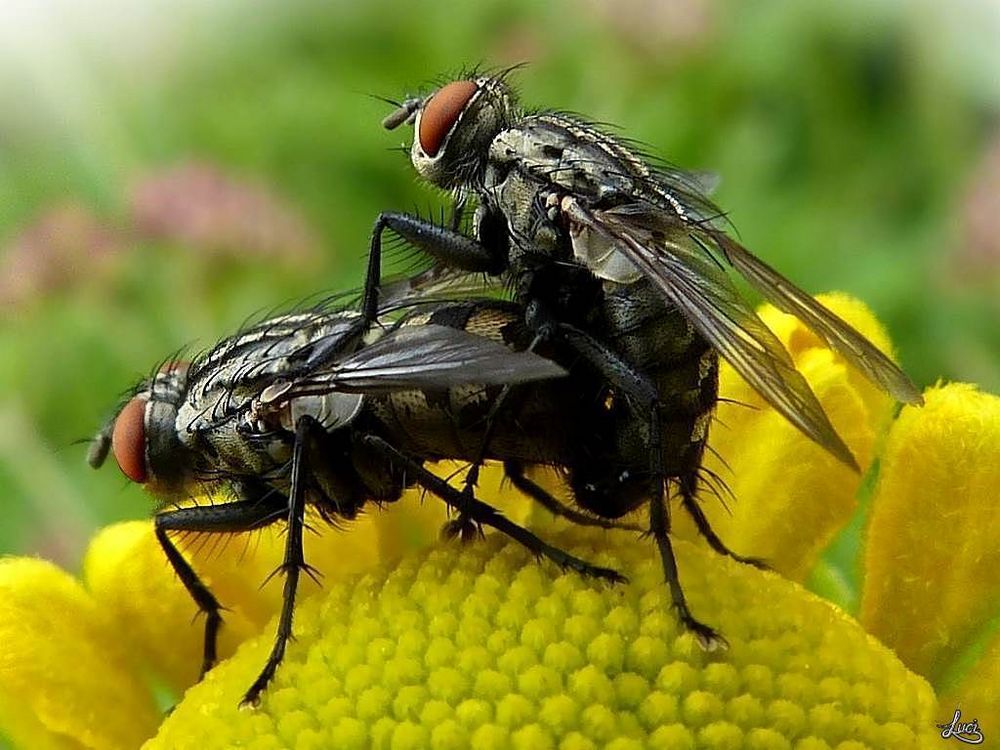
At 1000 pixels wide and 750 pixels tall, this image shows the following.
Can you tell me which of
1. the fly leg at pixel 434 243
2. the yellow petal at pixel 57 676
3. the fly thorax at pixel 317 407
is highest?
the fly leg at pixel 434 243

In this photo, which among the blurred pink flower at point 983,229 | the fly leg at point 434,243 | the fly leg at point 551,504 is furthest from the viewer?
the blurred pink flower at point 983,229

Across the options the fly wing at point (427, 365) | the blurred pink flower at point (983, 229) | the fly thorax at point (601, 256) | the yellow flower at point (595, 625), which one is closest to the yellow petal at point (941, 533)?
the yellow flower at point (595, 625)

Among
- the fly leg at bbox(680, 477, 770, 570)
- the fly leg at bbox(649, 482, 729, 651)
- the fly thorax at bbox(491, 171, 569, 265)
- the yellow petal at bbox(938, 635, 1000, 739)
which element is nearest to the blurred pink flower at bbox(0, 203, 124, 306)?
the fly thorax at bbox(491, 171, 569, 265)

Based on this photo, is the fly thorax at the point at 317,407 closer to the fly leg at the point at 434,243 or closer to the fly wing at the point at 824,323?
the fly leg at the point at 434,243

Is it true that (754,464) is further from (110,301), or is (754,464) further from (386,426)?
(110,301)

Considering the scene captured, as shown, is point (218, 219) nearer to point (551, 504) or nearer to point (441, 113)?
point (441, 113)

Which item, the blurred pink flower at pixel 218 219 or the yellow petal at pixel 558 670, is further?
the blurred pink flower at pixel 218 219

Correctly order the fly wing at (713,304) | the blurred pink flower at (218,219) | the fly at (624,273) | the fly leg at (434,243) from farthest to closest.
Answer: the blurred pink flower at (218,219) → the fly leg at (434,243) → the fly at (624,273) → the fly wing at (713,304)

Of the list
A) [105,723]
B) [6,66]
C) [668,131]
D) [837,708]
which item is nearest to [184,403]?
[105,723]
